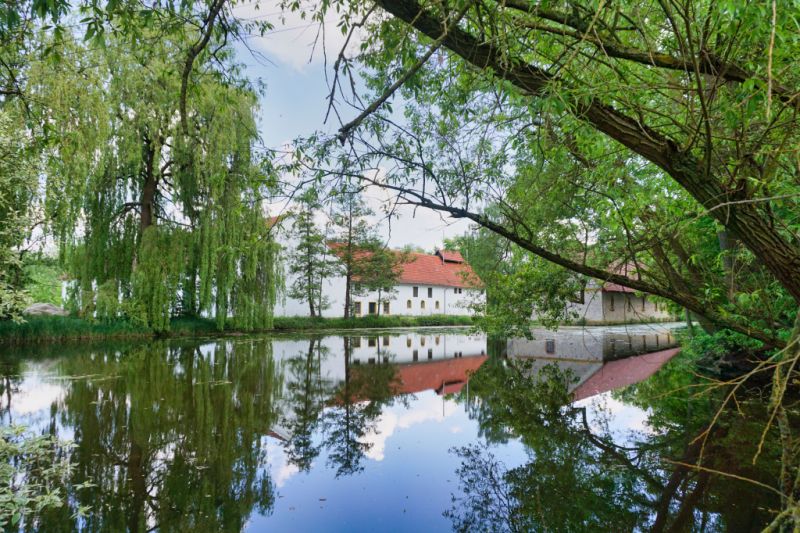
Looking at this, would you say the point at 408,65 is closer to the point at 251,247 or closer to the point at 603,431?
the point at 251,247

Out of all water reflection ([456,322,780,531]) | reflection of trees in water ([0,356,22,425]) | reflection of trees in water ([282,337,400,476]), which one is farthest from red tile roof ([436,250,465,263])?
water reflection ([456,322,780,531])

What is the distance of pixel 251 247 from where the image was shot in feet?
11.7

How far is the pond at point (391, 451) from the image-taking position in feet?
11.5

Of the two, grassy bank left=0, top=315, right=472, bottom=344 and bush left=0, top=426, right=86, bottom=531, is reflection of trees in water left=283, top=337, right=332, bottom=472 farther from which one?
grassy bank left=0, top=315, right=472, bottom=344

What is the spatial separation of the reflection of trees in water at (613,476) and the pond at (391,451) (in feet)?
0.06

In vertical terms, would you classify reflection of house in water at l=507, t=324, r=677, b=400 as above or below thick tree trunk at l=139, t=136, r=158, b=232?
below

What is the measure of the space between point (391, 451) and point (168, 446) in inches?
94.5

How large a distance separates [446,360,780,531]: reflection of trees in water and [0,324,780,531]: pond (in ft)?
0.06

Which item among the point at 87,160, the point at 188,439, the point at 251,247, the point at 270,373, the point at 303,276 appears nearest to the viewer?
the point at 251,247

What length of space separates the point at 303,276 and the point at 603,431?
24.0m

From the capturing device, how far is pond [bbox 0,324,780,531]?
3510 mm

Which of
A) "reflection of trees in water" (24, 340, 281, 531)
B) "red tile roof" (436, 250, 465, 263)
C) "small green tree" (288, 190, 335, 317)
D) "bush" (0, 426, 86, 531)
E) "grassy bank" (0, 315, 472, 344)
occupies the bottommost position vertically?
"reflection of trees in water" (24, 340, 281, 531)

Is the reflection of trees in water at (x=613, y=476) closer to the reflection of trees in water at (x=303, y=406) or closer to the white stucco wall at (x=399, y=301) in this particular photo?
the reflection of trees in water at (x=303, y=406)

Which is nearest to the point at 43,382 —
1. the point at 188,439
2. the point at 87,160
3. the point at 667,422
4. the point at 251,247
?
the point at 188,439
